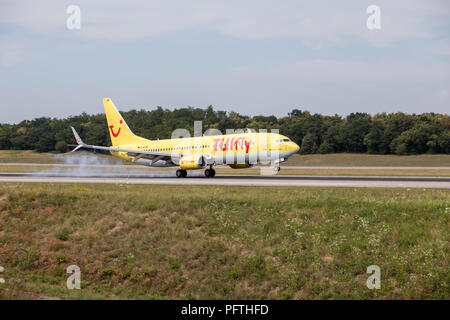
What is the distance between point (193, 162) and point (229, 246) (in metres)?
28.9

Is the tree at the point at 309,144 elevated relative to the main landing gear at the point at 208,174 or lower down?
elevated

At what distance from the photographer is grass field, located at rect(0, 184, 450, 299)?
20.4 meters

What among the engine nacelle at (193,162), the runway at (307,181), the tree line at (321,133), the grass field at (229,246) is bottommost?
the grass field at (229,246)

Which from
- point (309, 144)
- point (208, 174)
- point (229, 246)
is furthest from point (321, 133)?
point (229, 246)

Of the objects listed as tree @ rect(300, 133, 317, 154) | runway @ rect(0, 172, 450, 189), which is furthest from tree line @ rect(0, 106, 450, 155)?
runway @ rect(0, 172, 450, 189)

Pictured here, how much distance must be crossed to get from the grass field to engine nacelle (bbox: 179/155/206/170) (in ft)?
71.5

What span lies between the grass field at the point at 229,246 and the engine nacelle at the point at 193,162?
71.5 ft

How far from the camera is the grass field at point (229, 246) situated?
805 inches

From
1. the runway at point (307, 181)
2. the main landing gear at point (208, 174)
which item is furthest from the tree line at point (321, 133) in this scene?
the runway at point (307, 181)

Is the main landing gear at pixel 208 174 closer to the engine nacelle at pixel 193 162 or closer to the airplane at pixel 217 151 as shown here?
the airplane at pixel 217 151

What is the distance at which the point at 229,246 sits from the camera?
23.6 metres

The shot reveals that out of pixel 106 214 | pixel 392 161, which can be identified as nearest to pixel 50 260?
pixel 106 214

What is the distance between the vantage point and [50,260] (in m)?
24.6

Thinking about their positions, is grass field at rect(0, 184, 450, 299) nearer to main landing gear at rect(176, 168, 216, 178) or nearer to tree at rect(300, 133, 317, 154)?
main landing gear at rect(176, 168, 216, 178)
